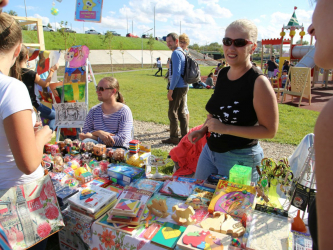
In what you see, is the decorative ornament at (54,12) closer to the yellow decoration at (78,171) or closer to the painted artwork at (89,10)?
the painted artwork at (89,10)

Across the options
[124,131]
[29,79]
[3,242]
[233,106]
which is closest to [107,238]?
[3,242]

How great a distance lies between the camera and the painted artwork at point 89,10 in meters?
4.28

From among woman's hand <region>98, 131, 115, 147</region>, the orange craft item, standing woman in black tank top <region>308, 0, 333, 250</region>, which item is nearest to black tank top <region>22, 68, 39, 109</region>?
woman's hand <region>98, 131, 115, 147</region>

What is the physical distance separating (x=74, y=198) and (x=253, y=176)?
1343 millimetres

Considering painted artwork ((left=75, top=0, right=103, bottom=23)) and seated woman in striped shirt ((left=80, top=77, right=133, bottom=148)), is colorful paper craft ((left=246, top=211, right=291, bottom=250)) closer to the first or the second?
seated woman in striped shirt ((left=80, top=77, right=133, bottom=148))

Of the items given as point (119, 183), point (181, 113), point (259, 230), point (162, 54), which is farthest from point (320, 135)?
point (162, 54)

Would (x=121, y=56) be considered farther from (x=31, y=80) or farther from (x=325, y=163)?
(x=325, y=163)

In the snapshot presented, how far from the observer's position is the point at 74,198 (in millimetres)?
1657

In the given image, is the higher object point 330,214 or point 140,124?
point 330,214

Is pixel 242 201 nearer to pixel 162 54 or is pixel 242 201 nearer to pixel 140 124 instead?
pixel 140 124

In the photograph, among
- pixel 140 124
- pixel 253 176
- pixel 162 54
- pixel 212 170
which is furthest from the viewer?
pixel 162 54

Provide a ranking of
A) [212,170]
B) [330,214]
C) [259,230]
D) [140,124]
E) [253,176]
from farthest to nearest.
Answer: [140,124] → [212,170] → [253,176] → [259,230] → [330,214]

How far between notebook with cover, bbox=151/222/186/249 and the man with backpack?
134 inches

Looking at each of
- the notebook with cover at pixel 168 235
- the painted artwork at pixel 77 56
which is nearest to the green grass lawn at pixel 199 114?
the painted artwork at pixel 77 56
